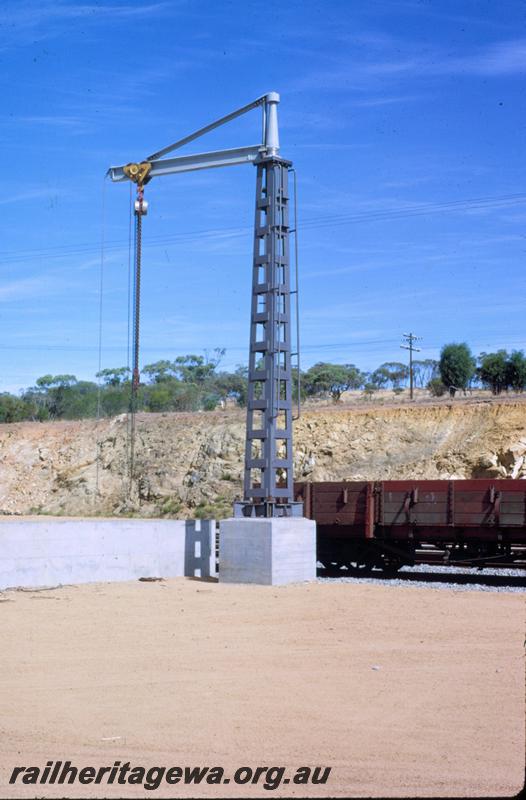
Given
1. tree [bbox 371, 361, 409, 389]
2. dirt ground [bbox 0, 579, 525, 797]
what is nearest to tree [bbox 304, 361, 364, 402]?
tree [bbox 371, 361, 409, 389]

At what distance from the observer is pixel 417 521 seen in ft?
78.6

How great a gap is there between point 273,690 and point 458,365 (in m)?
59.3

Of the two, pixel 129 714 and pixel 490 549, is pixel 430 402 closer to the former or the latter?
pixel 490 549

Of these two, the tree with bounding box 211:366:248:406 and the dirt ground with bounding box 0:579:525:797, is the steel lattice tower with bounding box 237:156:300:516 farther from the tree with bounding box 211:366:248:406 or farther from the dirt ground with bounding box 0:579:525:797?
the tree with bounding box 211:366:248:406

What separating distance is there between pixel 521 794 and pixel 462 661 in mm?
5504

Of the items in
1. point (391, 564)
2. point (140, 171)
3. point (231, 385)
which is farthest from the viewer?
point (231, 385)

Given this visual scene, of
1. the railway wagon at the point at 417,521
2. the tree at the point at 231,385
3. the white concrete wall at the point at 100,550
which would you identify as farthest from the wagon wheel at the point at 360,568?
the tree at the point at 231,385

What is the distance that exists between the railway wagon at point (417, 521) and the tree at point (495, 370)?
132 ft

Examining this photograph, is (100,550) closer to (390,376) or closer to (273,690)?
(273,690)

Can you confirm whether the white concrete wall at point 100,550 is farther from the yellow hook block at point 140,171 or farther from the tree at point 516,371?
the tree at point 516,371

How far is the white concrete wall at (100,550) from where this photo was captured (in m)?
19.7

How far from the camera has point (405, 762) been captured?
7484mm

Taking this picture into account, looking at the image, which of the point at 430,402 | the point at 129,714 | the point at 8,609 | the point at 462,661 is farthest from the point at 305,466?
the point at 129,714

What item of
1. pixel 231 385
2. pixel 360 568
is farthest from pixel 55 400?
pixel 360 568
